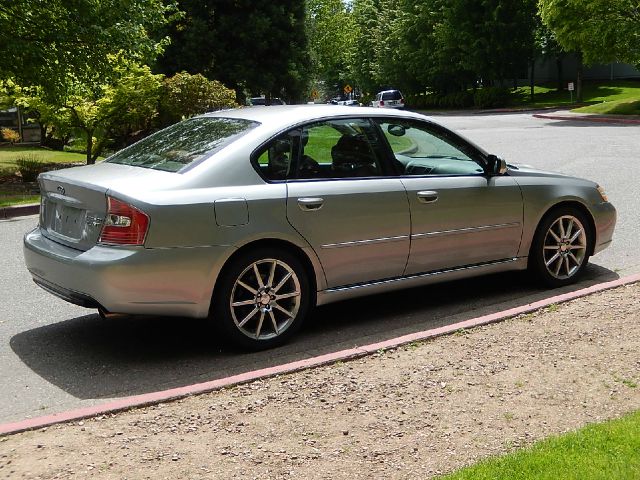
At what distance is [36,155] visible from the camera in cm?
2391

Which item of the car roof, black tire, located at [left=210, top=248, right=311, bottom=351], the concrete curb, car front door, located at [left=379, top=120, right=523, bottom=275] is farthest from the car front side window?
the concrete curb

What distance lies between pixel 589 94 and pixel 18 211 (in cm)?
5018

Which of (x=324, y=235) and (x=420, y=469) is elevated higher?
(x=324, y=235)

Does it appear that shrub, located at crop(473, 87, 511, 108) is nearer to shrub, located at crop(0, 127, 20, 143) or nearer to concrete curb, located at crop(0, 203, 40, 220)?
shrub, located at crop(0, 127, 20, 143)

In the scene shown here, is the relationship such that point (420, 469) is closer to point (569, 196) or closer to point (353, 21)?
point (569, 196)

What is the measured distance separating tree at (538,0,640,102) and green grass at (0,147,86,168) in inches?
894

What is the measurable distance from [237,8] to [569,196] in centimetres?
3286

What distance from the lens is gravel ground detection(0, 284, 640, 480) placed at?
3.97m

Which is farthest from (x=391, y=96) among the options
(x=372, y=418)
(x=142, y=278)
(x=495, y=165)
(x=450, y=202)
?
(x=372, y=418)

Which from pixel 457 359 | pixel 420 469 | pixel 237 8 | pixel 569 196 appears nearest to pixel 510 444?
pixel 420 469

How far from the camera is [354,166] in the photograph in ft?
20.7

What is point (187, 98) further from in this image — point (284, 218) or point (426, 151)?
point (284, 218)

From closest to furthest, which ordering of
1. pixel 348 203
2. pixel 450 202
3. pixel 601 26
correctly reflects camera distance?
pixel 348 203
pixel 450 202
pixel 601 26

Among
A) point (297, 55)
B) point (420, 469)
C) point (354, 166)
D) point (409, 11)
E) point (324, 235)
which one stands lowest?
point (420, 469)
